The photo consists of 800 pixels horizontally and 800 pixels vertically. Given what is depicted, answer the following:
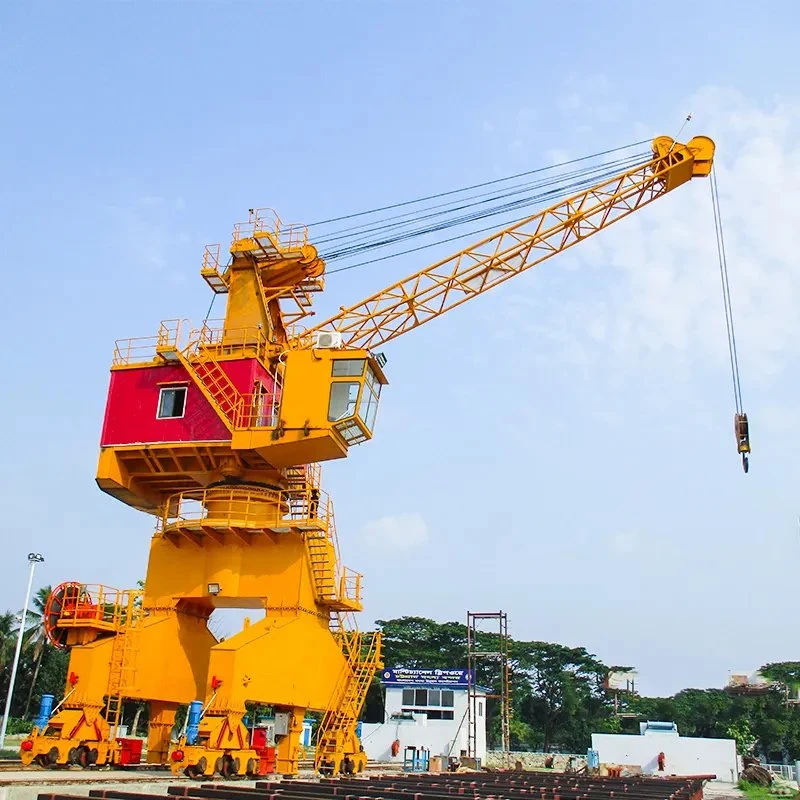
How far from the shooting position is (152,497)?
96.3ft

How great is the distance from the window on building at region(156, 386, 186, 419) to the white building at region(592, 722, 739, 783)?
3794cm

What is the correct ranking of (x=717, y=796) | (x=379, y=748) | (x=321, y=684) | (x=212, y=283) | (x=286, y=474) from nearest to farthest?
(x=321, y=684), (x=286, y=474), (x=212, y=283), (x=717, y=796), (x=379, y=748)

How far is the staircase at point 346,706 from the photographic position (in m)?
26.9

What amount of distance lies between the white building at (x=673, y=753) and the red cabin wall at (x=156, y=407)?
37482mm

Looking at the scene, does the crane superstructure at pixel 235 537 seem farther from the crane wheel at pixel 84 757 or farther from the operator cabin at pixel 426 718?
the operator cabin at pixel 426 718

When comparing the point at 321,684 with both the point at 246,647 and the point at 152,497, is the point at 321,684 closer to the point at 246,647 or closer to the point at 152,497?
the point at 246,647

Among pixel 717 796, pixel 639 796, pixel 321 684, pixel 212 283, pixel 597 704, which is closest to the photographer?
pixel 639 796

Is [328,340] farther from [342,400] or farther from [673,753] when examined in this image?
[673,753]

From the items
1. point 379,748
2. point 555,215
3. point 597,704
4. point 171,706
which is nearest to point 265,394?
point 171,706

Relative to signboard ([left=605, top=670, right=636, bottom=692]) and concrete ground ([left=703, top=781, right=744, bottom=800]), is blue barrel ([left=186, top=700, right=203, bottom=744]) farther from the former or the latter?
signboard ([left=605, top=670, right=636, bottom=692])

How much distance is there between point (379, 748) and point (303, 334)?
95.1ft

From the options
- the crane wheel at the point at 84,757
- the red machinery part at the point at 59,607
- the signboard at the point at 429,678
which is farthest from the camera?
the signboard at the point at 429,678

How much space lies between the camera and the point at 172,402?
2778cm

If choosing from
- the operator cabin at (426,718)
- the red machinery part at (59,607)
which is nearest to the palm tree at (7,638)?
the operator cabin at (426,718)
